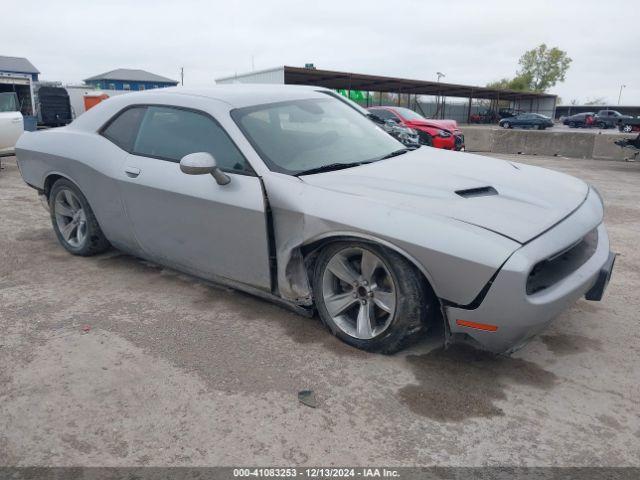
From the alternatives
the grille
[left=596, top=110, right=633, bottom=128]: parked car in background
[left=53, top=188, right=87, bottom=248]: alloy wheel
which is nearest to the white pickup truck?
[left=53, top=188, right=87, bottom=248]: alloy wheel

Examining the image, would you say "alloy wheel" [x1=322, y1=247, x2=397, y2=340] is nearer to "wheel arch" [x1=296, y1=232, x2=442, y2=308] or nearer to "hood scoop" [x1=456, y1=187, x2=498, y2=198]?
"wheel arch" [x1=296, y1=232, x2=442, y2=308]

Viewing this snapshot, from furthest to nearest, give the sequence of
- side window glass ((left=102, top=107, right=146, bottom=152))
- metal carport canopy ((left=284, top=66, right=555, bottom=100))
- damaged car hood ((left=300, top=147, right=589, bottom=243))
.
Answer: metal carport canopy ((left=284, top=66, right=555, bottom=100)) < side window glass ((left=102, top=107, right=146, bottom=152)) < damaged car hood ((left=300, top=147, right=589, bottom=243))

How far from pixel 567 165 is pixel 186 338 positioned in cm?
1215

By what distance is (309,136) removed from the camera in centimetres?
361

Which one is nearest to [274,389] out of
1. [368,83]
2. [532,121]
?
[368,83]

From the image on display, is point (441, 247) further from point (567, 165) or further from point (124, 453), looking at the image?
point (567, 165)

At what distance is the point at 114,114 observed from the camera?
424 centimetres

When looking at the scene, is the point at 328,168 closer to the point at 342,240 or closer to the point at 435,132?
the point at 342,240

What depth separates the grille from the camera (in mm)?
2623

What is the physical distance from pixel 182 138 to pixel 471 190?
2.03 metres

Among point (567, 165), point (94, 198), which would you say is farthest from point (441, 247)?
point (567, 165)

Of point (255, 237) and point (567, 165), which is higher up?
point (255, 237)

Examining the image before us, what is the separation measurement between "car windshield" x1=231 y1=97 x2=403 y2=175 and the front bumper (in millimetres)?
1344

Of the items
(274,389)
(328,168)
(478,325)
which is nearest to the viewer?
(478,325)
